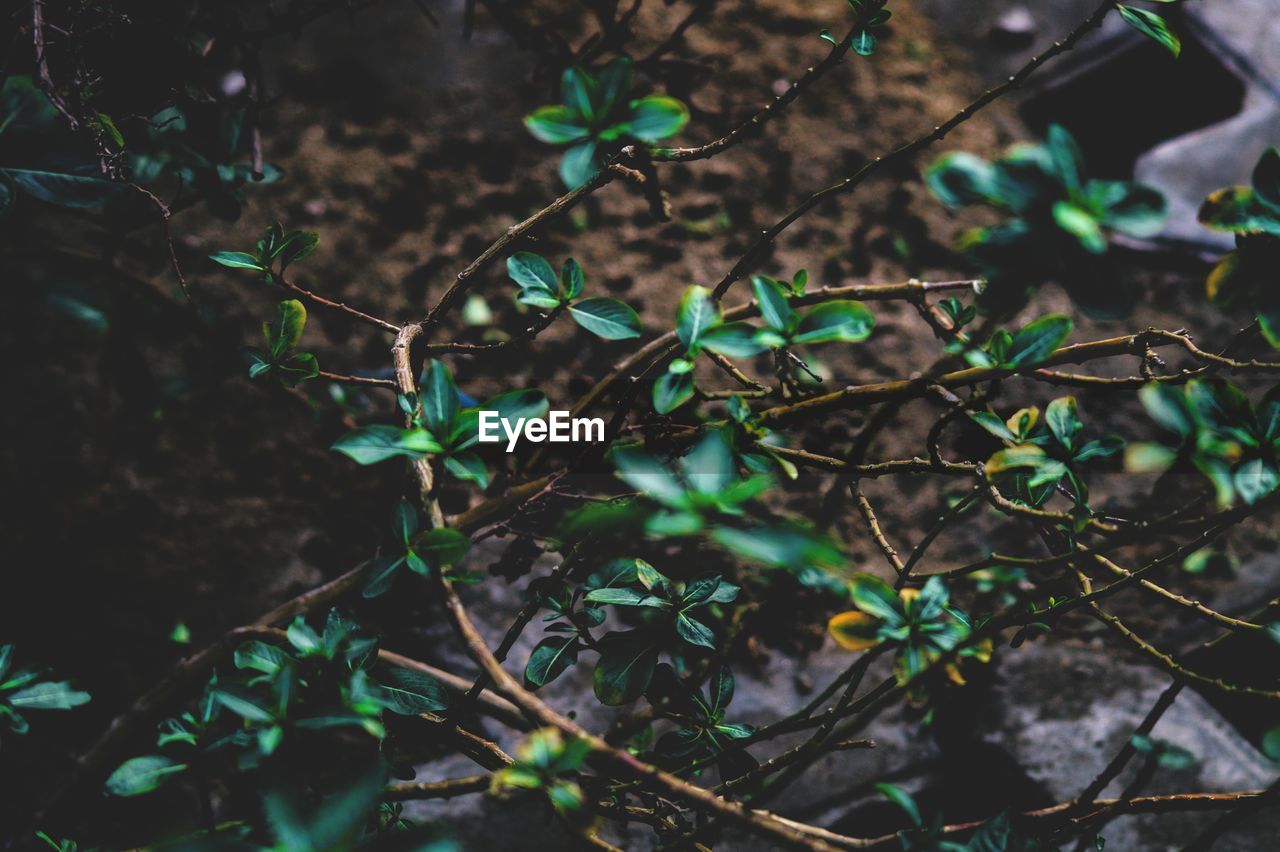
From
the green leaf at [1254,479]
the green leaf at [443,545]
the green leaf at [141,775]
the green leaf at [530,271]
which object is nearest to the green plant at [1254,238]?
the green leaf at [1254,479]

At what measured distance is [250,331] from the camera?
6.29 feet

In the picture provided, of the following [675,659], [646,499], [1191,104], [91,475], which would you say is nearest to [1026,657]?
[675,659]

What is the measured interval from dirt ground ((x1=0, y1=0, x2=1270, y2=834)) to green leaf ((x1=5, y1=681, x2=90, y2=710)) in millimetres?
546

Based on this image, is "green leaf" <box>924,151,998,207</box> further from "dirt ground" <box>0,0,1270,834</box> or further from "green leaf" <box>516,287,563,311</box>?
"dirt ground" <box>0,0,1270,834</box>

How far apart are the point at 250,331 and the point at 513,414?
1363 millimetres

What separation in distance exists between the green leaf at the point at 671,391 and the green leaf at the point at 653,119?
0.85 feet

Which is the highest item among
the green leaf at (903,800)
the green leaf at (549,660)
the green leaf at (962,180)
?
the green leaf at (962,180)

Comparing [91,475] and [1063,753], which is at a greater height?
[91,475]

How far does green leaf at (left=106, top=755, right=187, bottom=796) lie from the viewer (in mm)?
952

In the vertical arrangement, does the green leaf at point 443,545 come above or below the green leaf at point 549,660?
above

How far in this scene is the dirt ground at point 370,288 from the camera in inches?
65.1

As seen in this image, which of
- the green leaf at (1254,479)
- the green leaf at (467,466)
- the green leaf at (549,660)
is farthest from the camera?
the green leaf at (549,660)

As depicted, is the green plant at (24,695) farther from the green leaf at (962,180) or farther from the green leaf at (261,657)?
the green leaf at (962,180)

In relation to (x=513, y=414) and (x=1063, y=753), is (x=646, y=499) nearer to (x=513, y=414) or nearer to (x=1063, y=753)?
(x=513, y=414)
